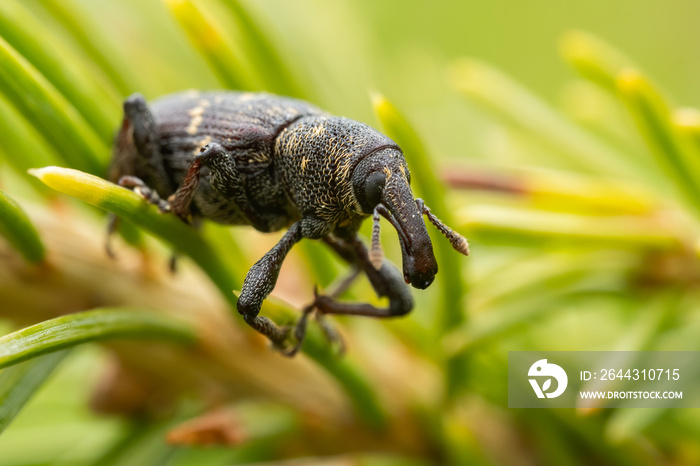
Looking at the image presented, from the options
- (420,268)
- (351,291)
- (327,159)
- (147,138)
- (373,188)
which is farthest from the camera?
(351,291)

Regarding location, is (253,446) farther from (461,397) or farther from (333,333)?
(461,397)

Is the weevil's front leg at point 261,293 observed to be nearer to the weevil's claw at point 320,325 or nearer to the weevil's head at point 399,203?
the weevil's claw at point 320,325

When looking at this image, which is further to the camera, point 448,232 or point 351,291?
point 351,291
